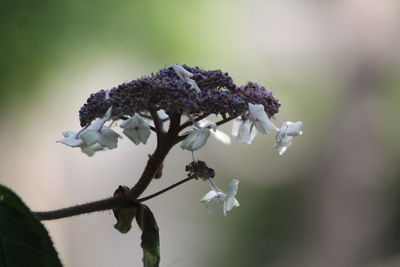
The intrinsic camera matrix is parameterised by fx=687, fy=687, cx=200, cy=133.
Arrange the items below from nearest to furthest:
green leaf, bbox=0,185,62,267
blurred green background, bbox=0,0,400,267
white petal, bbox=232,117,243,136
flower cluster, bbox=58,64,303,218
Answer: green leaf, bbox=0,185,62,267 < flower cluster, bbox=58,64,303,218 < white petal, bbox=232,117,243,136 < blurred green background, bbox=0,0,400,267

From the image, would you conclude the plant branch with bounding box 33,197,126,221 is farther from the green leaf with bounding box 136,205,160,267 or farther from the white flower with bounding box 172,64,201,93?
the white flower with bounding box 172,64,201,93

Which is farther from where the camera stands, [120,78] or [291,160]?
[291,160]

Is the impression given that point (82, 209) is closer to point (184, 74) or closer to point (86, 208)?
point (86, 208)

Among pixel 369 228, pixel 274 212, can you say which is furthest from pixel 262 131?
pixel 274 212

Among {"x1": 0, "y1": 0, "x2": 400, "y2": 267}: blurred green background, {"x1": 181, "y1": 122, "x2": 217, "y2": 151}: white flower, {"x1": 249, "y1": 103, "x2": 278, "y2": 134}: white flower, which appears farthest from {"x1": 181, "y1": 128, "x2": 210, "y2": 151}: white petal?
{"x1": 0, "y1": 0, "x2": 400, "y2": 267}: blurred green background

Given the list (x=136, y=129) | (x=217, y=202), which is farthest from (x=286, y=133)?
(x=136, y=129)

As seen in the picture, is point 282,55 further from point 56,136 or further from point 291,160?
point 56,136

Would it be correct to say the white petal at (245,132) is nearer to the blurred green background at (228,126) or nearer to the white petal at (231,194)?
the white petal at (231,194)
